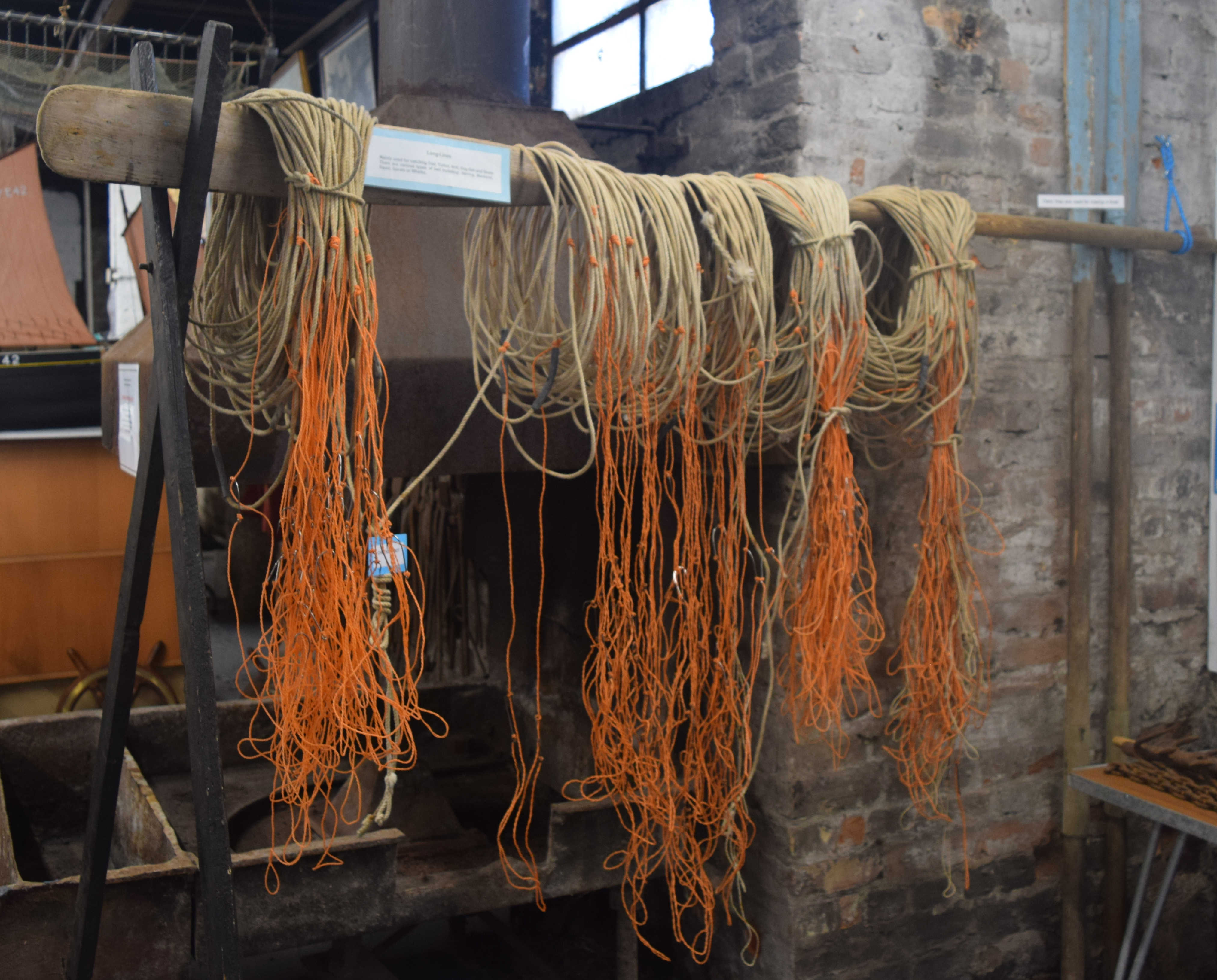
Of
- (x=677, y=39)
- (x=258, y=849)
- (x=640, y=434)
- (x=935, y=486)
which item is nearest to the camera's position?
(x=640, y=434)

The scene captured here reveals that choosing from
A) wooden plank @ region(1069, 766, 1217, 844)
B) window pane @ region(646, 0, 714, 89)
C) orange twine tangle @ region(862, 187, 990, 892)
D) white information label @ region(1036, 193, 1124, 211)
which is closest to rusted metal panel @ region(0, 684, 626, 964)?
orange twine tangle @ region(862, 187, 990, 892)

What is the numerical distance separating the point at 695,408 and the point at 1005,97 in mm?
1444

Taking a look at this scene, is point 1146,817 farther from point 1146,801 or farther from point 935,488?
point 935,488

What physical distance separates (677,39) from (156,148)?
6.80 ft

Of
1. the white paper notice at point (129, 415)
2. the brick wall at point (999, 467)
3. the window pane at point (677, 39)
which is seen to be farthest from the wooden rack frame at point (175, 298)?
the window pane at point (677, 39)

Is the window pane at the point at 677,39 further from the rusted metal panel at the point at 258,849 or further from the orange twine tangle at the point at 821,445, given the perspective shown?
the rusted metal panel at the point at 258,849

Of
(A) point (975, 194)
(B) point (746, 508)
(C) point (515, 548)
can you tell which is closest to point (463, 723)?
(C) point (515, 548)

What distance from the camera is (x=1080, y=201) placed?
2.82 meters

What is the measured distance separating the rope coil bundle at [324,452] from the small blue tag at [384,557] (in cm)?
1

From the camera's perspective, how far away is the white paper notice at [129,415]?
85.8 inches

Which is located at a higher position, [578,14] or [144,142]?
[578,14]

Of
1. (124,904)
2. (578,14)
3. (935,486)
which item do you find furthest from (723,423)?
(578,14)

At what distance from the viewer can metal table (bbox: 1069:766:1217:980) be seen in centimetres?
245

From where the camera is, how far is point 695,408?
2.13 meters
